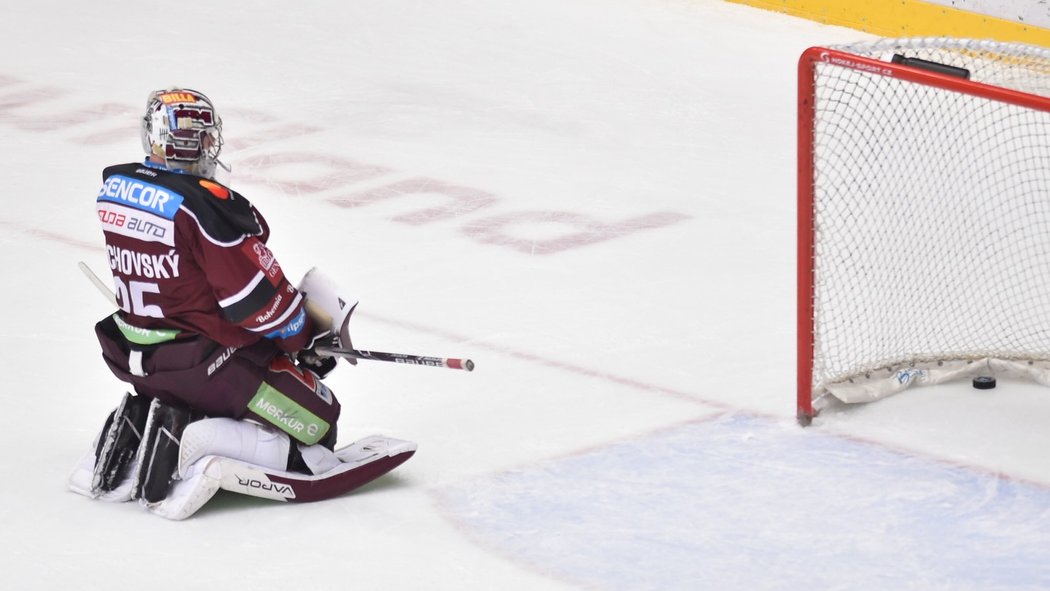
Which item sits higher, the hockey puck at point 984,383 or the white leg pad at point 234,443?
the white leg pad at point 234,443

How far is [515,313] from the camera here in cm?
519

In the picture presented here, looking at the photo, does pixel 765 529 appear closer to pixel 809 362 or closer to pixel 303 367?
pixel 809 362

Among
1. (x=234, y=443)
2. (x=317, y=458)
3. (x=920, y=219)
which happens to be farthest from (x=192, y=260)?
(x=920, y=219)

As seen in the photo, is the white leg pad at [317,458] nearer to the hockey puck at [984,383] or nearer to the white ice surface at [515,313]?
the white ice surface at [515,313]

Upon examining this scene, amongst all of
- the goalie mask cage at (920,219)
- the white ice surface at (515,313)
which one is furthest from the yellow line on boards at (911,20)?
the goalie mask cage at (920,219)

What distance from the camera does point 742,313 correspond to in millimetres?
5164

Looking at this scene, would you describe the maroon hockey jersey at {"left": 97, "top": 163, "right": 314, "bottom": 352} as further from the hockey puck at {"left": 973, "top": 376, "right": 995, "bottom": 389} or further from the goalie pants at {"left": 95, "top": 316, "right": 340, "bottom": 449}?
the hockey puck at {"left": 973, "top": 376, "right": 995, "bottom": 389}

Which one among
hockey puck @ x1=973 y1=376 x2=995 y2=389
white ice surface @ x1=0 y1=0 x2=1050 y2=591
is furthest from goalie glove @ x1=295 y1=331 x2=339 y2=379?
hockey puck @ x1=973 y1=376 x2=995 y2=389

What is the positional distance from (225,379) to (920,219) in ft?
8.29

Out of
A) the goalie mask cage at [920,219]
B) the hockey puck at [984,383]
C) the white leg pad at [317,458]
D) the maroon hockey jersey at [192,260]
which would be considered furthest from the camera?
the hockey puck at [984,383]

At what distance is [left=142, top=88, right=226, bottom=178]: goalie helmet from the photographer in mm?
3709

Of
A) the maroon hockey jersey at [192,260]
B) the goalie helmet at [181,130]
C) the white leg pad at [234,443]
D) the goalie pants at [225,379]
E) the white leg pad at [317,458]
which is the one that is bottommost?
the white leg pad at [317,458]

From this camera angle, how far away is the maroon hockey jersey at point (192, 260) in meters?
3.65

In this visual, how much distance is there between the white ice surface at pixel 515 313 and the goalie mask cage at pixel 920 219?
0.15 m
